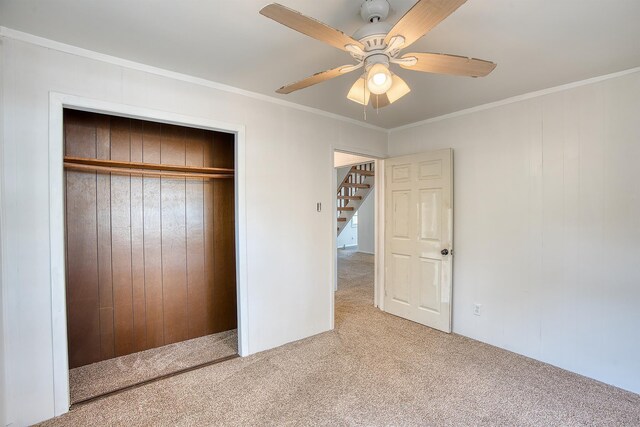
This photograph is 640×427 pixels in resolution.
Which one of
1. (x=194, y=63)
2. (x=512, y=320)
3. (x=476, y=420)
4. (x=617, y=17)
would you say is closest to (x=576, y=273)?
(x=512, y=320)

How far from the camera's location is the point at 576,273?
254cm

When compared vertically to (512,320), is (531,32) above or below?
above

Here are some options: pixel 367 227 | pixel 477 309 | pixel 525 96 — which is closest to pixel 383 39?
pixel 525 96

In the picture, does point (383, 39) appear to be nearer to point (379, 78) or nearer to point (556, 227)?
point (379, 78)

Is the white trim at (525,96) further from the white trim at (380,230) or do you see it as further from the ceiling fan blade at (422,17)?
the ceiling fan blade at (422,17)

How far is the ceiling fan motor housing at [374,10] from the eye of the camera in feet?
4.83

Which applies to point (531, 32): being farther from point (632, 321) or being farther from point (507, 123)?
point (632, 321)

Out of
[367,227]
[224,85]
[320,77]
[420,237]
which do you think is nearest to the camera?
[320,77]

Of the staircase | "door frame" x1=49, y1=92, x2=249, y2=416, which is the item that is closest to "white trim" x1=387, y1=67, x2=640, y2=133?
"door frame" x1=49, y1=92, x2=249, y2=416

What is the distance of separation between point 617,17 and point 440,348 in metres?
2.75

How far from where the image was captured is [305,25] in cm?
121

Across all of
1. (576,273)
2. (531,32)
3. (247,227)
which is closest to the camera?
(531,32)

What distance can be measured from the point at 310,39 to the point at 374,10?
1.68 ft

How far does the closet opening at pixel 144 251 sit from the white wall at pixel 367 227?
243 inches
